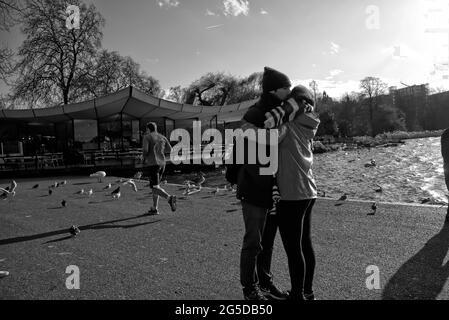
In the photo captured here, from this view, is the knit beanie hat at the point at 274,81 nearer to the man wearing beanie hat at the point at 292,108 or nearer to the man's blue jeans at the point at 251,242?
the man wearing beanie hat at the point at 292,108

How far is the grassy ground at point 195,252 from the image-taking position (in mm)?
3891

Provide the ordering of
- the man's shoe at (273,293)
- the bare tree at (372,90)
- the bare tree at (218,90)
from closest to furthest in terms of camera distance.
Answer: the man's shoe at (273,293), the bare tree at (218,90), the bare tree at (372,90)

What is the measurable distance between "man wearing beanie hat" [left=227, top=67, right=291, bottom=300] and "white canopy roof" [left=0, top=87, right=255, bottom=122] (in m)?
17.9

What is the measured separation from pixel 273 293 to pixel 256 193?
1036 mm

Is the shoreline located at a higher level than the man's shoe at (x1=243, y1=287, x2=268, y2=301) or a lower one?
higher

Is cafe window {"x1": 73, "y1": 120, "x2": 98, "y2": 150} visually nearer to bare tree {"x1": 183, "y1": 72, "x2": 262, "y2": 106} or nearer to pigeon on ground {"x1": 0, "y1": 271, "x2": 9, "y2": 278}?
pigeon on ground {"x1": 0, "y1": 271, "x2": 9, "y2": 278}

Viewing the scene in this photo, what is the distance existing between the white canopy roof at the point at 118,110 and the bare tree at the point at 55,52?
726cm

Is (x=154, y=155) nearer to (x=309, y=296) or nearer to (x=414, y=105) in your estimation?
(x=309, y=296)

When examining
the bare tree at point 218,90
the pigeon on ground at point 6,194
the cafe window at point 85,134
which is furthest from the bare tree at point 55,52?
the bare tree at point 218,90

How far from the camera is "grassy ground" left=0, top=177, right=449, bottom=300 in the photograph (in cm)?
389

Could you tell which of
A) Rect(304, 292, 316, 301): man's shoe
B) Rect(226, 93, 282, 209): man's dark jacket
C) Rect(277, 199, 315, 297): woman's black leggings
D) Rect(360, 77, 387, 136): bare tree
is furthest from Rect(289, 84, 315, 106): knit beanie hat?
Rect(360, 77, 387, 136): bare tree

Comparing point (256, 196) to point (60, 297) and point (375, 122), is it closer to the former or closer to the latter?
point (60, 297)
